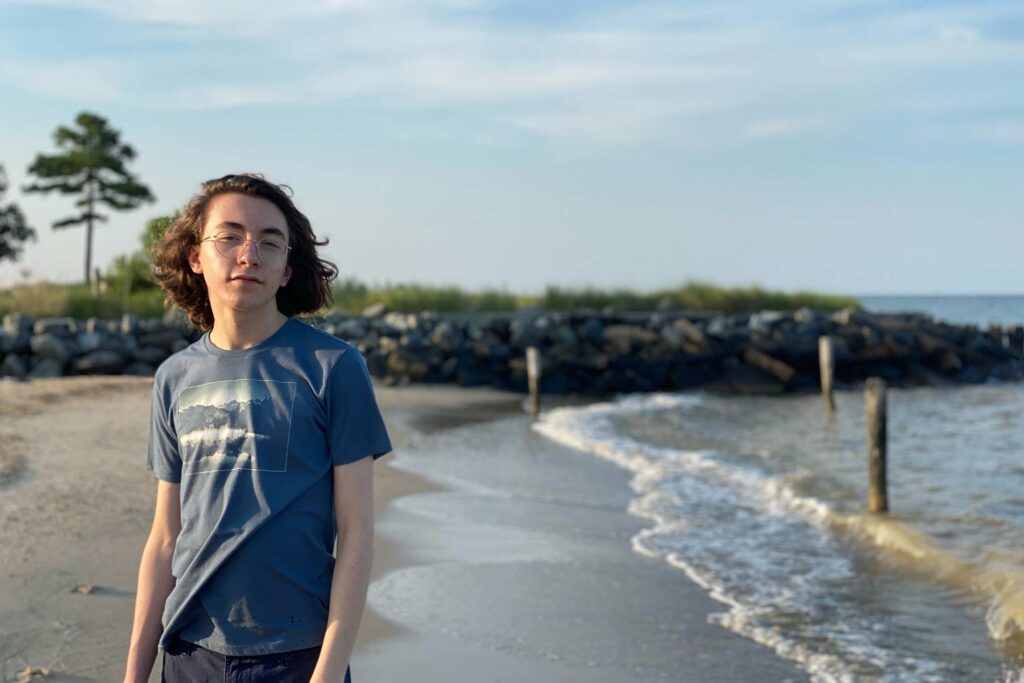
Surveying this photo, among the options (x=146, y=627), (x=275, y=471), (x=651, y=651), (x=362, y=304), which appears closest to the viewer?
(x=275, y=471)

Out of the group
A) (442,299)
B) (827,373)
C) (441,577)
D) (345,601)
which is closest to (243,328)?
(345,601)

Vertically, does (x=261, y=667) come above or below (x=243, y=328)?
below

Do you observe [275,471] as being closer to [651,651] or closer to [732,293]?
[651,651]

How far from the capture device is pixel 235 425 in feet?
7.75

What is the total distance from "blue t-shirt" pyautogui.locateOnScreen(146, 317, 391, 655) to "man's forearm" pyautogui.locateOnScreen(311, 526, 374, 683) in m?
0.06

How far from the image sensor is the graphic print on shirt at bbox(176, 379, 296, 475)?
232cm

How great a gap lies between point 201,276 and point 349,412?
2.05 ft

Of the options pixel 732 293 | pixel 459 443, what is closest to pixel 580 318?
pixel 732 293

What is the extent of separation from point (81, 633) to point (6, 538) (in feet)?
6.32

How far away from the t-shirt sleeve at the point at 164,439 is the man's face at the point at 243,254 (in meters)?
0.25

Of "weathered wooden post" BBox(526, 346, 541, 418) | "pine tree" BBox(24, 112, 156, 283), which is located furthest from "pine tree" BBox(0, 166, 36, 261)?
"weathered wooden post" BBox(526, 346, 541, 418)

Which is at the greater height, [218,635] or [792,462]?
[218,635]

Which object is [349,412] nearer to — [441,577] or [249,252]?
[249,252]

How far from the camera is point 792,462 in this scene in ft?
50.5
